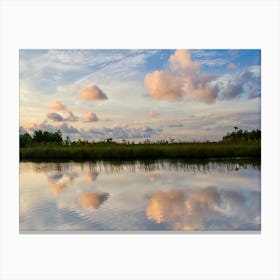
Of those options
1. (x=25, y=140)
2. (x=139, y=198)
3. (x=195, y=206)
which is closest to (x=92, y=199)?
(x=139, y=198)

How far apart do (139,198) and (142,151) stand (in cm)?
62

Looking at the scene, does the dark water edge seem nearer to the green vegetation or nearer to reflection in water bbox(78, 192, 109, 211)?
the green vegetation

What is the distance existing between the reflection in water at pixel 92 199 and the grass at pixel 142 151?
18.3 inches

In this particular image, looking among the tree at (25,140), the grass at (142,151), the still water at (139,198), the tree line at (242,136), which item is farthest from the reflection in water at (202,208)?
the tree at (25,140)

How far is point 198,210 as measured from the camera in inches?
166

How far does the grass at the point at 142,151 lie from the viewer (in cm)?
448

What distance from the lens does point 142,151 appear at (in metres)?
4.59

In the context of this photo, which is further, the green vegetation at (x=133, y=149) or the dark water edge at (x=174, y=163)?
the dark water edge at (x=174, y=163)

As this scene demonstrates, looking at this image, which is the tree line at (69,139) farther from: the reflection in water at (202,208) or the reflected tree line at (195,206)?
the reflection in water at (202,208)

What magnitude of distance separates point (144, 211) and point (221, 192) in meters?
0.92

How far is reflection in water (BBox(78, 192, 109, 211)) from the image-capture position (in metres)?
4.25
